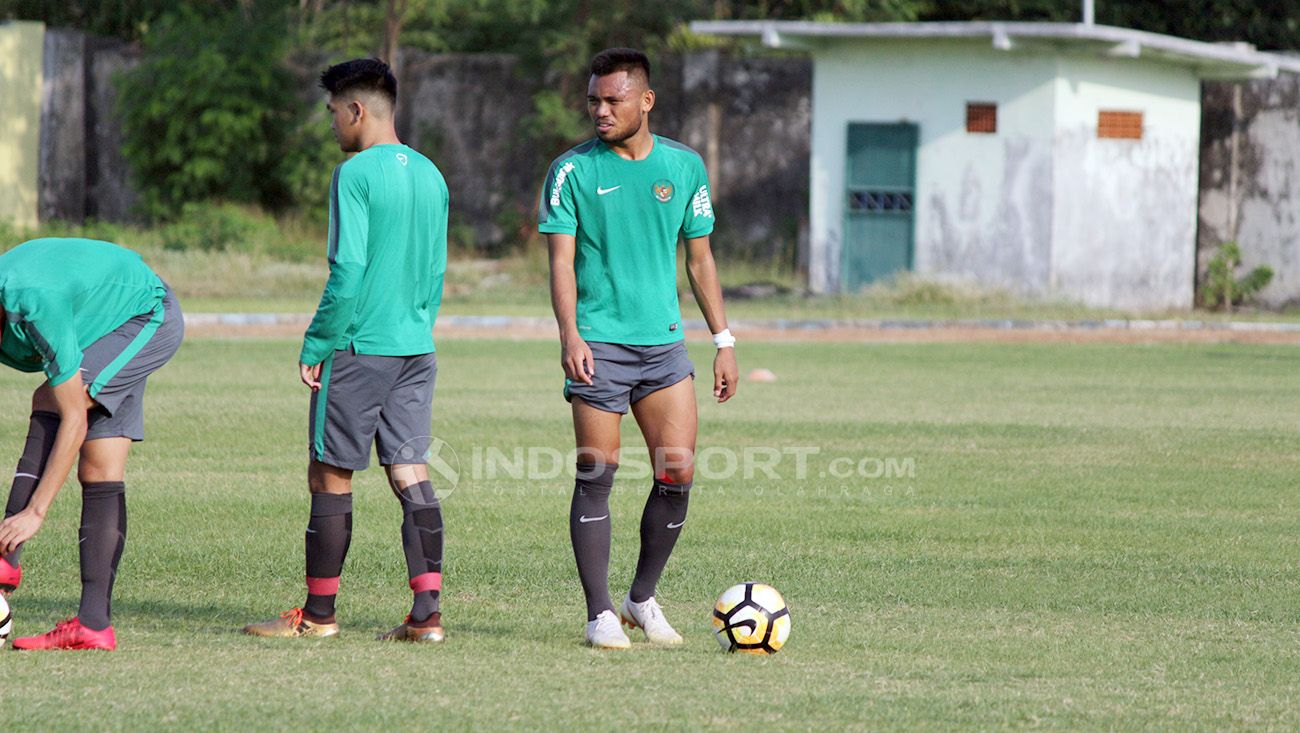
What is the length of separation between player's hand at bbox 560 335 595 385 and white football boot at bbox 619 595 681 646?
858 millimetres

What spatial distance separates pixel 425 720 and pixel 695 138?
2718 cm

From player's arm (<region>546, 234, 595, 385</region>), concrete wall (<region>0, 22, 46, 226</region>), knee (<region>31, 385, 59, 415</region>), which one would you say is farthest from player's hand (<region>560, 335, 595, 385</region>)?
concrete wall (<region>0, 22, 46, 226</region>)

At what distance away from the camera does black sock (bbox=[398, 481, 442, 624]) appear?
6113 mm

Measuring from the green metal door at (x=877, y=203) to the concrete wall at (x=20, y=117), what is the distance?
16253mm

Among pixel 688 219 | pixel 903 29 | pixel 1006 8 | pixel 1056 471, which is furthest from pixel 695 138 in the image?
pixel 688 219

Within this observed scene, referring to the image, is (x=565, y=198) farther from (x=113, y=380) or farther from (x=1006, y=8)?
(x=1006, y=8)

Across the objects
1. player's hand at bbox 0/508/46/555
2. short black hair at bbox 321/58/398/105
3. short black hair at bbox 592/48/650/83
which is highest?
short black hair at bbox 592/48/650/83

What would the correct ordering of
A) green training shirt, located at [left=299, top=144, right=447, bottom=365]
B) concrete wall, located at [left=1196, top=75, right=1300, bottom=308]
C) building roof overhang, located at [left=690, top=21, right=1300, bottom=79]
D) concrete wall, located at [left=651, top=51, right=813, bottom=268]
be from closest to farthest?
green training shirt, located at [left=299, top=144, right=447, bottom=365] → building roof overhang, located at [left=690, top=21, right=1300, bottom=79] → concrete wall, located at [left=1196, top=75, right=1300, bottom=308] → concrete wall, located at [left=651, top=51, right=813, bottom=268]

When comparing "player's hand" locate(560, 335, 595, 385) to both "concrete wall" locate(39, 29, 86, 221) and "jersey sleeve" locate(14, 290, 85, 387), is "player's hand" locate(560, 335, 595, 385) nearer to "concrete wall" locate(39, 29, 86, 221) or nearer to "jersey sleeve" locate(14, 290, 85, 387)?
"jersey sleeve" locate(14, 290, 85, 387)

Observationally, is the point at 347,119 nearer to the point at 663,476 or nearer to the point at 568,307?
the point at 568,307

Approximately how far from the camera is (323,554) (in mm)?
6168

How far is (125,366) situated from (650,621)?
202 cm

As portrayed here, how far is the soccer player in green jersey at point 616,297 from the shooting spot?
6066 millimetres

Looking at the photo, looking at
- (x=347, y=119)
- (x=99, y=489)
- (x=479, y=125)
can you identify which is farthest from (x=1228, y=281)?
(x=99, y=489)
